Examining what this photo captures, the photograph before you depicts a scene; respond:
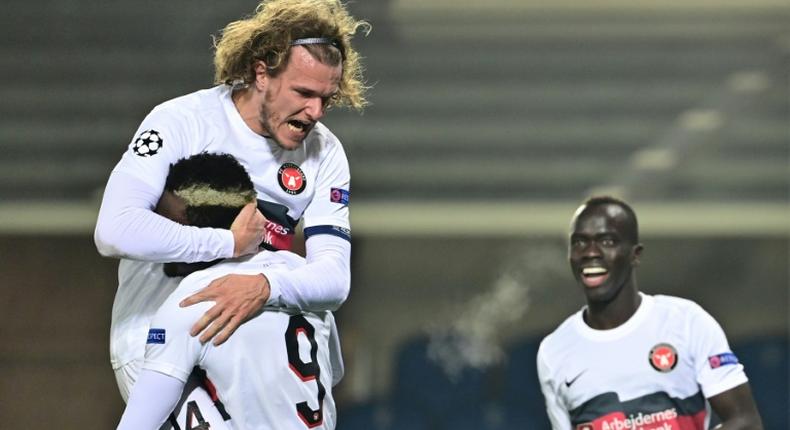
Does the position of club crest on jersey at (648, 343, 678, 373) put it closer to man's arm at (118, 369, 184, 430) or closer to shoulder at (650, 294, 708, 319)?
shoulder at (650, 294, 708, 319)

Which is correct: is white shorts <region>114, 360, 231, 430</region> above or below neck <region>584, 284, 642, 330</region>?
below

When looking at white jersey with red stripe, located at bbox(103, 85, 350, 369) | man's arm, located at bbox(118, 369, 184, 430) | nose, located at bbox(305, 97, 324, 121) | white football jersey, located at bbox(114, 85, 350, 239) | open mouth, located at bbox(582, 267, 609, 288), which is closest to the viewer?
man's arm, located at bbox(118, 369, 184, 430)

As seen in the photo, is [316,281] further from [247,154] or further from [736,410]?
[736,410]

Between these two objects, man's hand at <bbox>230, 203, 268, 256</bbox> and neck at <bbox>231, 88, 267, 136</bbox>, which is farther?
neck at <bbox>231, 88, 267, 136</bbox>

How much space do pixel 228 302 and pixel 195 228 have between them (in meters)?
0.17

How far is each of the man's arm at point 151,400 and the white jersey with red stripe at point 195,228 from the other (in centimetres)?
24

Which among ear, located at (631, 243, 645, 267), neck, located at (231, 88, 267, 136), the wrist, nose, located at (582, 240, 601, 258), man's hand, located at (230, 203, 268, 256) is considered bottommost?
the wrist

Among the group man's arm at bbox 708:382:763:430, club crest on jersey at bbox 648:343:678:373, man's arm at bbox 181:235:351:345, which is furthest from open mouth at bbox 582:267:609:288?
man's arm at bbox 181:235:351:345

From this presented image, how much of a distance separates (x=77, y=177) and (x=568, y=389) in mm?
3623

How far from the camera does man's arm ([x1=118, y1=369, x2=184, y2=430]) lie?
2.20 m

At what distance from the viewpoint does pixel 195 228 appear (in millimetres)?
2324

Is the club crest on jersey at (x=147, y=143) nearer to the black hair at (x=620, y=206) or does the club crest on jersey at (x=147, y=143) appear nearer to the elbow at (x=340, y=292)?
the elbow at (x=340, y=292)

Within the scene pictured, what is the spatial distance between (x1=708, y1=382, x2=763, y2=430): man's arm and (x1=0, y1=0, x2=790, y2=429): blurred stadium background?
2936 mm

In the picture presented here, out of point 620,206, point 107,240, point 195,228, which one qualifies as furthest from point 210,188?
point 620,206
